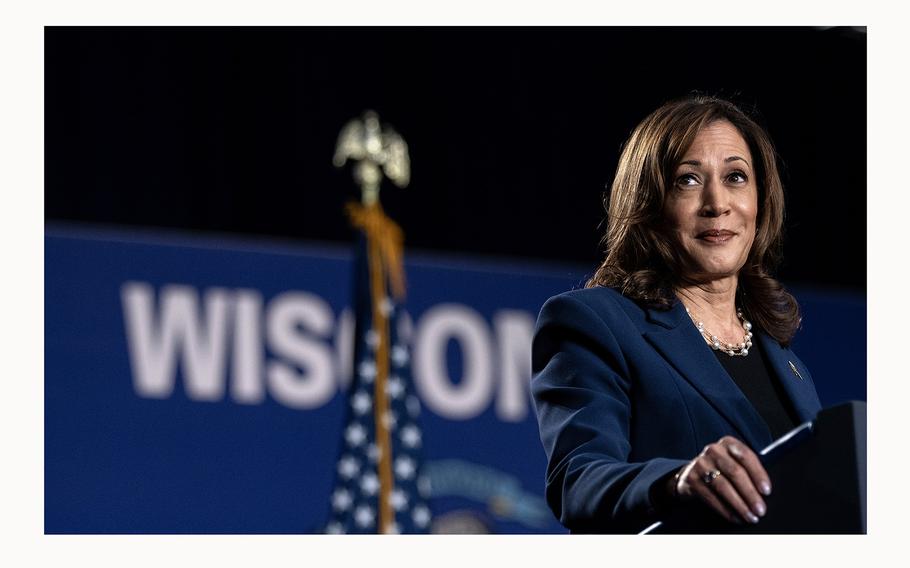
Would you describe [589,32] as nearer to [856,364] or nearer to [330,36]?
[330,36]

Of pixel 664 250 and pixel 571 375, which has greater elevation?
pixel 664 250

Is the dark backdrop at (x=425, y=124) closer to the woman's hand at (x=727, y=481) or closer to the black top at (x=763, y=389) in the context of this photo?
the black top at (x=763, y=389)

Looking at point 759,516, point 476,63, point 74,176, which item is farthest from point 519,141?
point 759,516

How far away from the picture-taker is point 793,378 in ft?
4.83

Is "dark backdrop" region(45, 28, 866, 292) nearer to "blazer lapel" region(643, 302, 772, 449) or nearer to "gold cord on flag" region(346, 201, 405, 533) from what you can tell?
"gold cord on flag" region(346, 201, 405, 533)

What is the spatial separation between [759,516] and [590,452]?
0.58ft

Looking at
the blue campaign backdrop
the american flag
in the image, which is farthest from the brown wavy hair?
the american flag

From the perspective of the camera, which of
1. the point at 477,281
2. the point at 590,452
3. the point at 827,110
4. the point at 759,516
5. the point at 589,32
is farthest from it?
the point at 477,281

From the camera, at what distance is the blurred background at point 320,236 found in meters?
4.20

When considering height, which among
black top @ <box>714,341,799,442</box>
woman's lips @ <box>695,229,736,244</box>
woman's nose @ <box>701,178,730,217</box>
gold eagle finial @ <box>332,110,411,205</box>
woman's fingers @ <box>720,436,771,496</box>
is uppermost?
gold eagle finial @ <box>332,110,411,205</box>

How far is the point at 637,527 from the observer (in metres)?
1.29

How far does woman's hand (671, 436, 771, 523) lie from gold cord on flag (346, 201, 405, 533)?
356cm

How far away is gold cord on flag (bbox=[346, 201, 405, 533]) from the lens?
4.77m

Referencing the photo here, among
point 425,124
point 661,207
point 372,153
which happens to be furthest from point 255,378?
point 661,207
